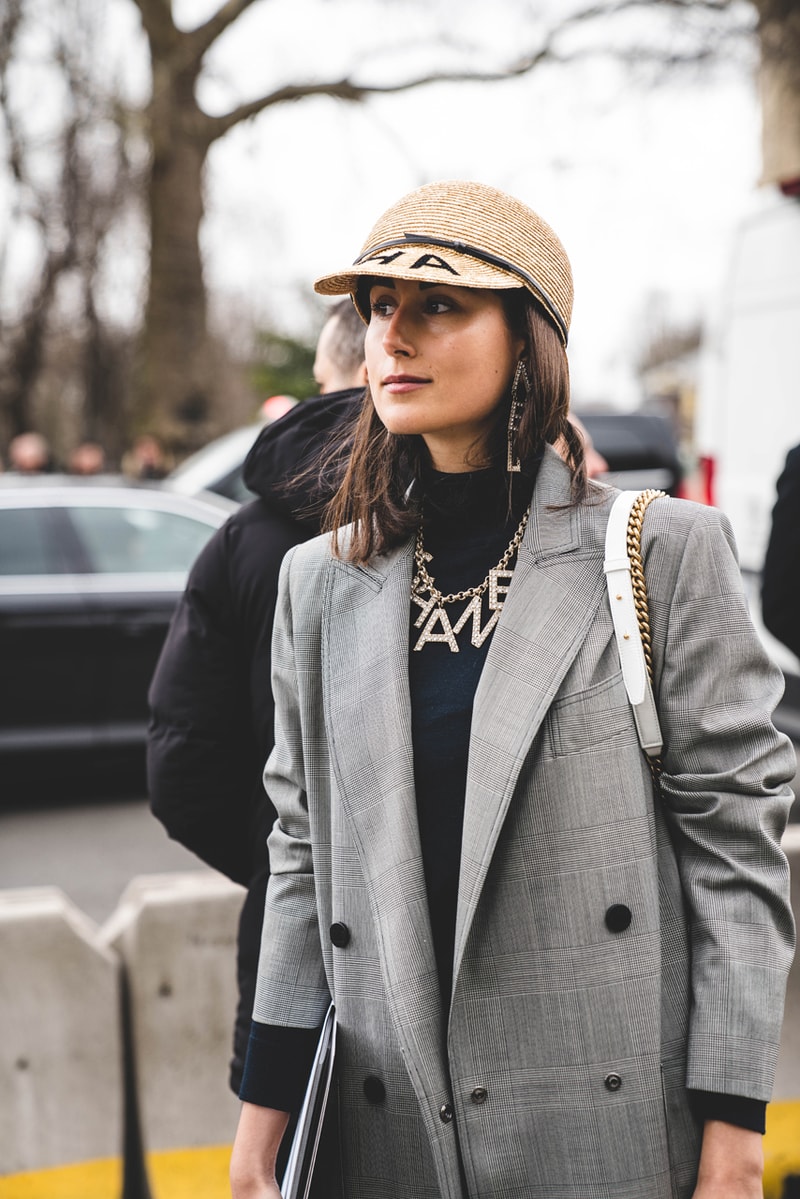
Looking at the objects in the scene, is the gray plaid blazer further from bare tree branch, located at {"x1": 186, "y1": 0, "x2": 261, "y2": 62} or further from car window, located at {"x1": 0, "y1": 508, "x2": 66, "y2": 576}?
bare tree branch, located at {"x1": 186, "y1": 0, "x2": 261, "y2": 62}

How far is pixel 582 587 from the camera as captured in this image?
64.7 inches

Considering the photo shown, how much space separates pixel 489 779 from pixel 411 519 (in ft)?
1.43

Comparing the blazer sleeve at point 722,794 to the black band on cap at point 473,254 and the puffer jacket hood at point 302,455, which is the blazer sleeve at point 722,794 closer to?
the black band on cap at point 473,254

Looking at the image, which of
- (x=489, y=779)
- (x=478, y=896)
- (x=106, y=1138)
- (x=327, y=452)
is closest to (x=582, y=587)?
(x=489, y=779)

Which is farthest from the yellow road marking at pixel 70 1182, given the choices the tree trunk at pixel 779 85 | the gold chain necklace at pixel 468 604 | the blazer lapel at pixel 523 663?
the tree trunk at pixel 779 85

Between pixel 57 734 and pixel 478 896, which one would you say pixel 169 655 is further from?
pixel 57 734

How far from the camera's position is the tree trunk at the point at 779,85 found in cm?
955

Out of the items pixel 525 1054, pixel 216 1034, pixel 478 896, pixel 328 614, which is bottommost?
pixel 216 1034

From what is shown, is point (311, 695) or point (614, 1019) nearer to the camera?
point (614, 1019)

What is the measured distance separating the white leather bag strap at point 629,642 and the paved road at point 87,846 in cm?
431

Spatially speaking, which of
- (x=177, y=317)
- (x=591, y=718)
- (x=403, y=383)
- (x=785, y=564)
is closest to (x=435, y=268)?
(x=403, y=383)

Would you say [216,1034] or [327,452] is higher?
[327,452]

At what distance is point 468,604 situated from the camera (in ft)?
5.69

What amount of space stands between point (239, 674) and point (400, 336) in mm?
855
